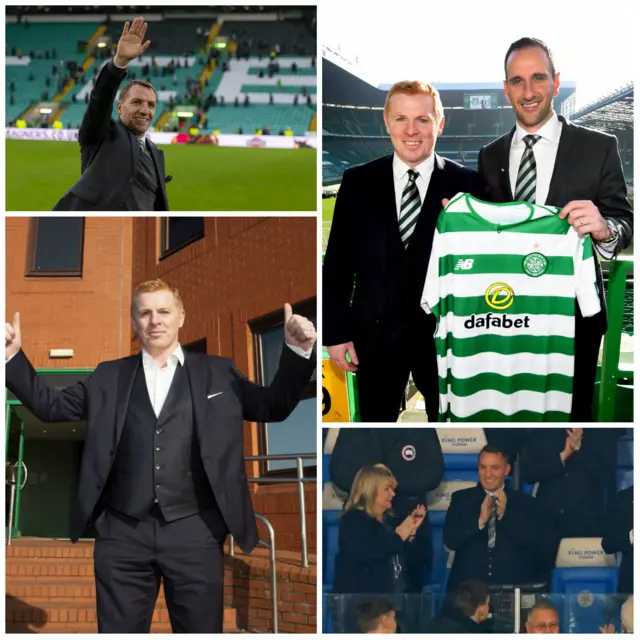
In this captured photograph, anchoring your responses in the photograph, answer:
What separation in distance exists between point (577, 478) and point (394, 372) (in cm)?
82

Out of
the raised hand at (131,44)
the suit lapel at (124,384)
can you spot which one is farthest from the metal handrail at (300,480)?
the raised hand at (131,44)

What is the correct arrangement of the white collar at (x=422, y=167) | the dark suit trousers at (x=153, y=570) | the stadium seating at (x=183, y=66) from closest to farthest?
1. the dark suit trousers at (x=153, y=570)
2. the white collar at (x=422, y=167)
3. the stadium seating at (x=183, y=66)

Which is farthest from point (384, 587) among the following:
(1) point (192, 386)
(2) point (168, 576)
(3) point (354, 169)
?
(3) point (354, 169)

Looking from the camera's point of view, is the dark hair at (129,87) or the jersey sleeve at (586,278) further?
the dark hair at (129,87)

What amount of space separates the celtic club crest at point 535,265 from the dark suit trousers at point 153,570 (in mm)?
1478

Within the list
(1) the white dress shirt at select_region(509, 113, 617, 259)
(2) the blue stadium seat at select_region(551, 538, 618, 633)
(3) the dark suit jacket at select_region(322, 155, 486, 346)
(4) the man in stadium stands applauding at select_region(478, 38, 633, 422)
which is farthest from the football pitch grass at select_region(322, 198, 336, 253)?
(2) the blue stadium seat at select_region(551, 538, 618, 633)

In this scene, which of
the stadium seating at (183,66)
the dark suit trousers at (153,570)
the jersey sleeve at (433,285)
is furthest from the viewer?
the stadium seating at (183,66)

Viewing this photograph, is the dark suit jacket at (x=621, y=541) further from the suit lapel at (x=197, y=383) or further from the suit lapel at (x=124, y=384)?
the suit lapel at (x=124, y=384)

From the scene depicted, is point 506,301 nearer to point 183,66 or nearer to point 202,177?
point 202,177

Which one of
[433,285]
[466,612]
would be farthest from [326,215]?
[466,612]

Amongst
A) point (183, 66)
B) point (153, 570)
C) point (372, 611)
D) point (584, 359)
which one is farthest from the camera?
point (183, 66)

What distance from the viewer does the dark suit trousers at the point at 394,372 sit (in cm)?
348

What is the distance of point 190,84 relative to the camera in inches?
146

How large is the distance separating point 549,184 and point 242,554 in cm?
180
